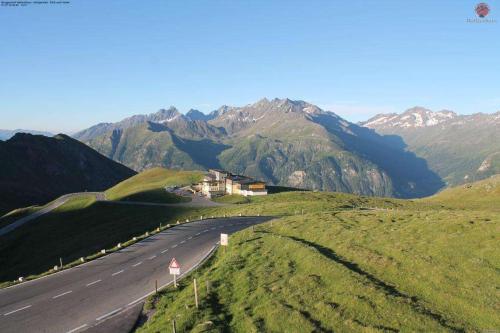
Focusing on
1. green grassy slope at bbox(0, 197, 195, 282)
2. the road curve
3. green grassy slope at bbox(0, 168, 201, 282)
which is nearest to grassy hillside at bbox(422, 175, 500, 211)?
green grassy slope at bbox(0, 168, 201, 282)

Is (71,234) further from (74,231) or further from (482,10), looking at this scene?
(482,10)

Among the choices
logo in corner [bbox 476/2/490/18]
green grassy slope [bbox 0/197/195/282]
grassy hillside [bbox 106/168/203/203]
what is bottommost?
green grassy slope [bbox 0/197/195/282]

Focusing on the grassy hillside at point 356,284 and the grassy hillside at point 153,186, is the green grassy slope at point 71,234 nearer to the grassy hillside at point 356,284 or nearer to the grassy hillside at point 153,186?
the grassy hillside at point 153,186

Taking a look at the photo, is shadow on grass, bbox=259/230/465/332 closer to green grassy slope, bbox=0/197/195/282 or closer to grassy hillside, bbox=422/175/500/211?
green grassy slope, bbox=0/197/195/282

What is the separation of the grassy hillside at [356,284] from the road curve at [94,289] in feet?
13.1

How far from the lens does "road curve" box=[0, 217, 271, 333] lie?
2530 cm

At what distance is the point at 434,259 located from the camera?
25.2 m

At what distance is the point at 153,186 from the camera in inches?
5719

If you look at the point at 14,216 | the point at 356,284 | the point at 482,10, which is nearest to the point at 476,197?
the point at 482,10

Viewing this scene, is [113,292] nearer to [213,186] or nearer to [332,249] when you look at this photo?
[332,249]

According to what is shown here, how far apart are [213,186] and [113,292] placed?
9912 centimetres

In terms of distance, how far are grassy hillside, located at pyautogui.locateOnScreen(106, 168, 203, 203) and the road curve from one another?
71963mm

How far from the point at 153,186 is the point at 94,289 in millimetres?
116744

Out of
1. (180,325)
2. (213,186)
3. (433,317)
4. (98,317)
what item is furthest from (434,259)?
(213,186)
